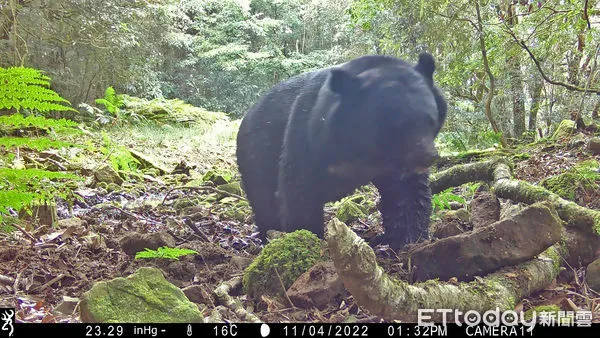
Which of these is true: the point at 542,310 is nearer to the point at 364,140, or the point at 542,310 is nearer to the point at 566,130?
the point at 364,140

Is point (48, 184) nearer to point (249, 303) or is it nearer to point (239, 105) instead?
point (249, 303)

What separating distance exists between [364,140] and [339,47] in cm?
780

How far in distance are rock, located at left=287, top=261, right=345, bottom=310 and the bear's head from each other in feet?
3.54

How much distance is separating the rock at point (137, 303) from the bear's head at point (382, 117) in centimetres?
159

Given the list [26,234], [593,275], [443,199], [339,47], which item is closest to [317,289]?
[593,275]

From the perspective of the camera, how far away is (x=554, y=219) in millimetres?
2152

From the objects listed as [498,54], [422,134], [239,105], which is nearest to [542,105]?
[498,54]

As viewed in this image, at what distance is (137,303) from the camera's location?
1.81 meters

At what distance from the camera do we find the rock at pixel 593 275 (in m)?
2.20

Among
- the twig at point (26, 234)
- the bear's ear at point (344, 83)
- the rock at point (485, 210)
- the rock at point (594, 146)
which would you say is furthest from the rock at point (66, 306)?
the rock at point (594, 146)

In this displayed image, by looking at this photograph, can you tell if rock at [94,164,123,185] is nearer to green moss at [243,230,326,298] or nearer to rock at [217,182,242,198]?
rock at [217,182,242,198]

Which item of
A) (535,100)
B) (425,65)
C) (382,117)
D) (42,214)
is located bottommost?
(42,214)

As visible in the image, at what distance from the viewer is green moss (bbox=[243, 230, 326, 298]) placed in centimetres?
233

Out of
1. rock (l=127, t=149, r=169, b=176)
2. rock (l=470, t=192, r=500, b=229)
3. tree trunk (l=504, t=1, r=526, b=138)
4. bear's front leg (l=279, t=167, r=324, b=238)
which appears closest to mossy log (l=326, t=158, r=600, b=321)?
rock (l=470, t=192, r=500, b=229)
